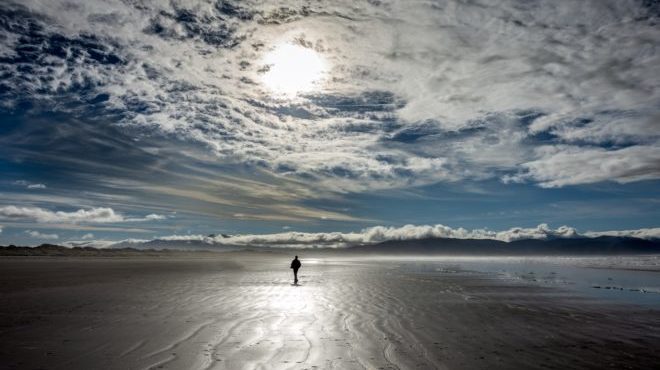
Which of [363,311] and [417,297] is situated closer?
[363,311]

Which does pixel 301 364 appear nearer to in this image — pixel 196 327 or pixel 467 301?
pixel 196 327

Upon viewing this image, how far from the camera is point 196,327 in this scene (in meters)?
11.2

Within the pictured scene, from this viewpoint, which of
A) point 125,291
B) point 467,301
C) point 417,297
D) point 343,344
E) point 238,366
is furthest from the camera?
point 125,291

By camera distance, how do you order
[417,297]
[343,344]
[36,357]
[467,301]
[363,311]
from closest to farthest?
[36,357], [343,344], [363,311], [467,301], [417,297]

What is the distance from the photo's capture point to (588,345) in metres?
9.77

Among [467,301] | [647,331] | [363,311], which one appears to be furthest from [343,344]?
[467,301]

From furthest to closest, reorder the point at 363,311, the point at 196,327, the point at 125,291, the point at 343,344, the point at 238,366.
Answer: the point at 125,291, the point at 363,311, the point at 196,327, the point at 343,344, the point at 238,366

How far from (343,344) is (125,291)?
16.3 m

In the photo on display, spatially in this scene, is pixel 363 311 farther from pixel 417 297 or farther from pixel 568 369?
pixel 568 369

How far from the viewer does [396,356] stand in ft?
27.6

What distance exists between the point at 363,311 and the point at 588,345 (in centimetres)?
734

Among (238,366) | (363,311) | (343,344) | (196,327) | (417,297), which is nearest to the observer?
(238,366)

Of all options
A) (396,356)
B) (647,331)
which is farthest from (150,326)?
(647,331)

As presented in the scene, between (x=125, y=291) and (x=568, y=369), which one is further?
(x=125, y=291)
